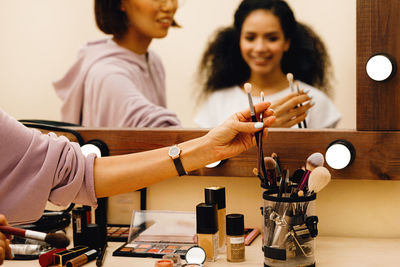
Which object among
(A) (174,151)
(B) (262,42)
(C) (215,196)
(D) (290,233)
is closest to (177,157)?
(A) (174,151)

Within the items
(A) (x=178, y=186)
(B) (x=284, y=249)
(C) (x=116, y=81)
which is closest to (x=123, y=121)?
(C) (x=116, y=81)

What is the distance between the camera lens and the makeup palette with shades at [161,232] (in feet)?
3.42

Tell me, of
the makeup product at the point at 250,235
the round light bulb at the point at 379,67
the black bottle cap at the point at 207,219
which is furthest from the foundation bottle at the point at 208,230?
the round light bulb at the point at 379,67

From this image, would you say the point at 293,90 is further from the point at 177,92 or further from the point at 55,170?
the point at 55,170

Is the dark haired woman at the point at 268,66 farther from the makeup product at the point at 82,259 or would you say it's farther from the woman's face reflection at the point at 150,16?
the makeup product at the point at 82,259

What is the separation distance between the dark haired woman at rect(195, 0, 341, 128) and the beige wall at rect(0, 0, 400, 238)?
26 mm

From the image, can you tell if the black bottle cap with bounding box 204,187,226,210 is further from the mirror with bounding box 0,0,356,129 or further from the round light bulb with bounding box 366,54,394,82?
the round light bulb with bounding box 366,54,394,82

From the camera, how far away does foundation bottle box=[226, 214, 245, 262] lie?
94 centimetres

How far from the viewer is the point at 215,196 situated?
1.01 metres

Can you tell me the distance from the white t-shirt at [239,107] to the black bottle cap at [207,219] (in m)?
0.24

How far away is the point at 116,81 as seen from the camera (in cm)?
123

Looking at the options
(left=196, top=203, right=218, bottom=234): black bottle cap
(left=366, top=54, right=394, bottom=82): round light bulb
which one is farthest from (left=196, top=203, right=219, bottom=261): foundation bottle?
(left=366, top=54, right=394, bottom=82): round light bulb

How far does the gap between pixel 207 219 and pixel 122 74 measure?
456 mm

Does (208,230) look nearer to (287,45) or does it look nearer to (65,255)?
(65,255)
